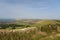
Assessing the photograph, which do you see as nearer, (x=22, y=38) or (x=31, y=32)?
(x=22, y=38)

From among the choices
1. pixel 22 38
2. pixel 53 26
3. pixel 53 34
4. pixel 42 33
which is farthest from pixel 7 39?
pixel 53 26

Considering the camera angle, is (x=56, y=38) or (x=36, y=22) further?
(x=36, y=22)

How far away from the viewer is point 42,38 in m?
11.4

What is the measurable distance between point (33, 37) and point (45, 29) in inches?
79.0

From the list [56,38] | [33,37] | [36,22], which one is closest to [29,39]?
[33,37]

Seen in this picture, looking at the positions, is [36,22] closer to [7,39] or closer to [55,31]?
[55,31]

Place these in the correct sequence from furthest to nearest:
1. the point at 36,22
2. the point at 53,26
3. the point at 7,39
A: 1. the point at 36,22
2. the point at 53,26
3. the point at 7,39

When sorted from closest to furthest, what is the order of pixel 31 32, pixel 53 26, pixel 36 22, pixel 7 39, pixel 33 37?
pixel 7 39, pixel 33 37, pixel 31 32, pixel 53 26, pixel 36 22

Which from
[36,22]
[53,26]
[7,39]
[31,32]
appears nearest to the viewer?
[7,39]

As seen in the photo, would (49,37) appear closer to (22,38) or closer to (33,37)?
(33,37)

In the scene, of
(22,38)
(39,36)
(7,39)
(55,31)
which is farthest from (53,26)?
(7,39)

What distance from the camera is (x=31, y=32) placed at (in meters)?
12.5

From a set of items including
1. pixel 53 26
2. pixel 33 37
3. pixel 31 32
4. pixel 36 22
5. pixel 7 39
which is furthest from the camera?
pixel 36 22

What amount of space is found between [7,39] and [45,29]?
3.83 meters
